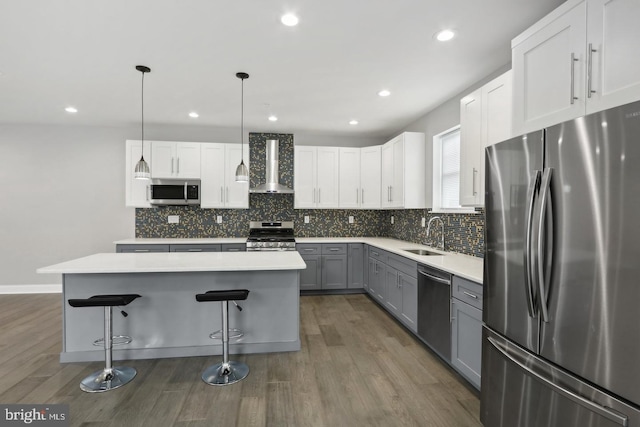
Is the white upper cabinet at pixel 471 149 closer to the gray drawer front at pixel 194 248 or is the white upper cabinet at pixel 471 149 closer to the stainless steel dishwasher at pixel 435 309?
the stainless steel dishwasher at pixel 435 309

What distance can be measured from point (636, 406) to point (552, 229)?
695 millimetres

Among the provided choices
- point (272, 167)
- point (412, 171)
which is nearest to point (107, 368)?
point (272, 167)

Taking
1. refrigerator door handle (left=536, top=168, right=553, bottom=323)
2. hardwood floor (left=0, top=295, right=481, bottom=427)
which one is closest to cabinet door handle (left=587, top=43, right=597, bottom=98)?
refrigerator door handle (left=536, top=168, right=553, bottom=323)

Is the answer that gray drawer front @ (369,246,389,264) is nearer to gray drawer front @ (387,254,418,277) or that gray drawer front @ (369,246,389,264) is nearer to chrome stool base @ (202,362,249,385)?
gray drawer front @ (387,254,418,277)

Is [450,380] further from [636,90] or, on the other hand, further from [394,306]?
[636,90]

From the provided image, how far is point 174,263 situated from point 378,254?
8.98 feet

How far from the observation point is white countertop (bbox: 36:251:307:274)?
245 centimetres

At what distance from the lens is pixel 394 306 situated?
377 centimetres

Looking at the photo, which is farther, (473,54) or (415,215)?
(415,215)

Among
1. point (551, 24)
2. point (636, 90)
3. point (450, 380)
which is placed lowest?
point (450, 380)

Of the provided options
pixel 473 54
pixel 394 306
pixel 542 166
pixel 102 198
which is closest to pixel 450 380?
pixel 394 306

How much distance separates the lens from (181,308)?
2.86 metres

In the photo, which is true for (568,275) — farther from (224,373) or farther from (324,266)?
(324,266)

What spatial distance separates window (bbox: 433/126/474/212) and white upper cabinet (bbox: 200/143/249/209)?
2891 mm
